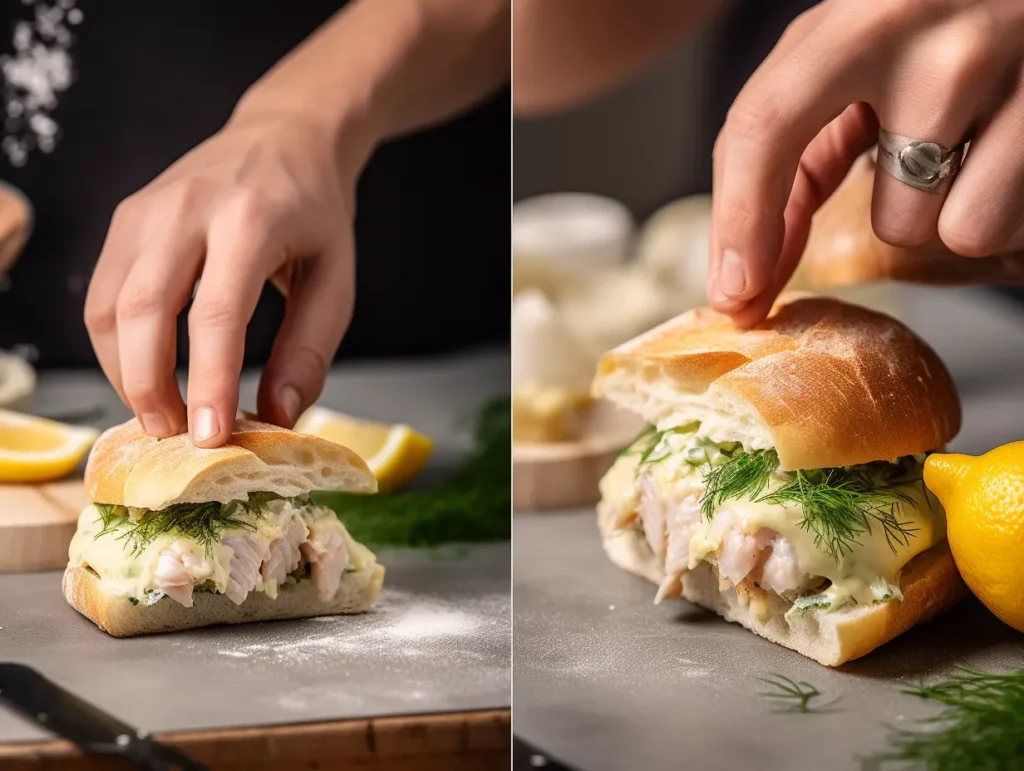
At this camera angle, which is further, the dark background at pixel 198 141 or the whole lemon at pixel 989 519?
the dark background at pixel 198 141

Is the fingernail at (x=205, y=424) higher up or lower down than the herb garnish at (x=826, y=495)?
higher up

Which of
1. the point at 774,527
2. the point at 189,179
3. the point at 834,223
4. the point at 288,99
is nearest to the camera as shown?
the point at 774,527

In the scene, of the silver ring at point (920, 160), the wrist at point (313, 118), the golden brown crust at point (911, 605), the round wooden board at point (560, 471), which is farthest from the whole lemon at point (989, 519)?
the wrist at point (313, 118)

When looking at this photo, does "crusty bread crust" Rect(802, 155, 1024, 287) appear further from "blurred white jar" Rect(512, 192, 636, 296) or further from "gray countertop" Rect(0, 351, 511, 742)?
"gray countertop" Rect(0, 351, 511, 742)

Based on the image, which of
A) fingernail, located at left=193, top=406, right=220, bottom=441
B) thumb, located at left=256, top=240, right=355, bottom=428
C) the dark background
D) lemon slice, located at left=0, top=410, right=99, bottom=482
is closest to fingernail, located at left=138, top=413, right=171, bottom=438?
fingernail, located at left=193, top=406, right=220, bottom=441

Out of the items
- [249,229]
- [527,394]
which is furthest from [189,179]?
[527,394]

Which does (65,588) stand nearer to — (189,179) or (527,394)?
(189,179)

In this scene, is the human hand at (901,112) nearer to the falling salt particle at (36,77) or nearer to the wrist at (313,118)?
the wrist at (313,118)
